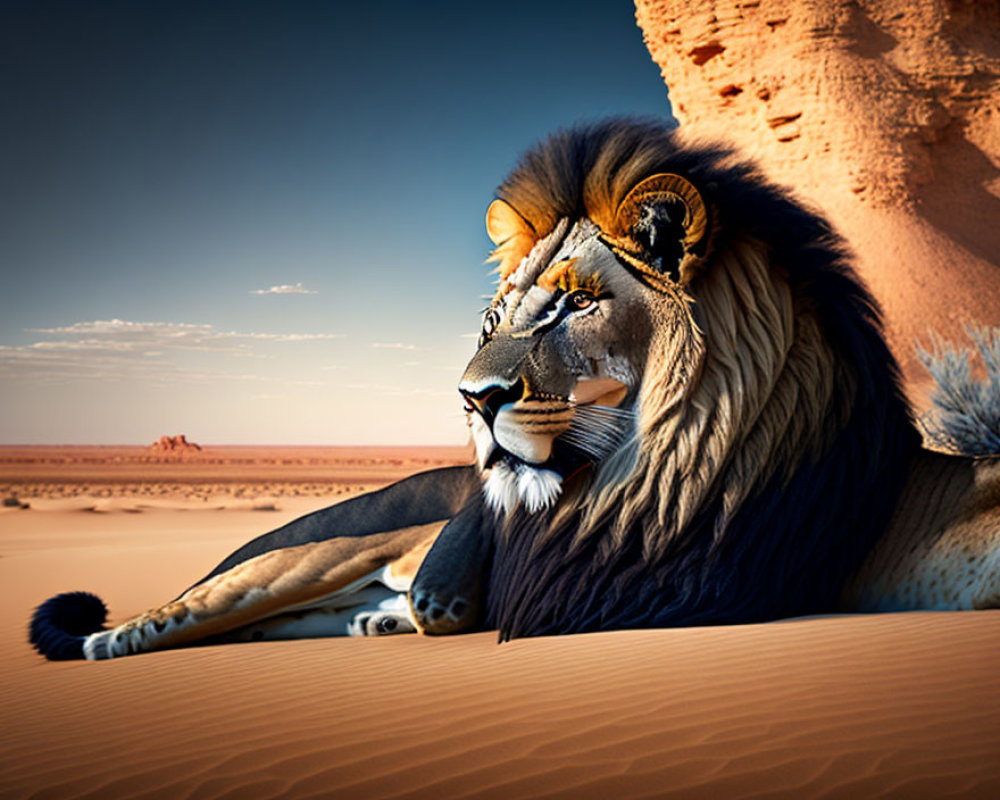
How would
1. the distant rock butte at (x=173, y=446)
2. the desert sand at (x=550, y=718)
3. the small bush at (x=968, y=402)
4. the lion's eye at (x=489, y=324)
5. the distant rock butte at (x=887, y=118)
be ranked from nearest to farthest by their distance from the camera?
the desert sand at (x=550, y=718)
the lion's eye at (x=489, y=324)
the small bush at (x=968, y=402)
the distant rock butte at (x=887, y=118)
the distant rock butte at (x=173, y=446)

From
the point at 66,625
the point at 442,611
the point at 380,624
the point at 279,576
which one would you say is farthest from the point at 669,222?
the point at 66,625

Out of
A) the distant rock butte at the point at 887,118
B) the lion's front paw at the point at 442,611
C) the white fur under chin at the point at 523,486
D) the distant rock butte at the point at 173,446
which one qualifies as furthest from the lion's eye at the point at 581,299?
the distant rock butte at the point at 173,446

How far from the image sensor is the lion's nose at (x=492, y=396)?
3.38 metres

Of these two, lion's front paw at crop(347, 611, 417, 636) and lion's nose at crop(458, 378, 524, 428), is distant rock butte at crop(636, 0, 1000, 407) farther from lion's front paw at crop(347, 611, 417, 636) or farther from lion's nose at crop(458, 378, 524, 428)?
lion's nose at crop(458, 378, 524, 428)

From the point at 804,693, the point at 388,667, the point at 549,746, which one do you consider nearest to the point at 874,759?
the point at 804,693

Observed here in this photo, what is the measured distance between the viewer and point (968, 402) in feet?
14.5

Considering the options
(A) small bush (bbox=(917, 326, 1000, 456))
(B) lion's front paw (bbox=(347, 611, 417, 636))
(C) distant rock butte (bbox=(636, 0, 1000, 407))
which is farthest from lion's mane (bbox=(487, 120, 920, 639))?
(C) distant rock butte (bbox=(636, 0, 1000, 407))

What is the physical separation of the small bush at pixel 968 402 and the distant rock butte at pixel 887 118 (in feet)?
58.9

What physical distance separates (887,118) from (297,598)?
21.5 meters

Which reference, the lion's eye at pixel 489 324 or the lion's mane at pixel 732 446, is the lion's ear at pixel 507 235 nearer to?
the lion's mane at pixel 732 446

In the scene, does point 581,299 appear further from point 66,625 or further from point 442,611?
point 66,625

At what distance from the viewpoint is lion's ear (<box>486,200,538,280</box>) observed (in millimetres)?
3928

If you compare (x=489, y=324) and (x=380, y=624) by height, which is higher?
(x=489, y=324)

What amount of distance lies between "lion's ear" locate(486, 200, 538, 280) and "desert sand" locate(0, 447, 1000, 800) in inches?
68.1
